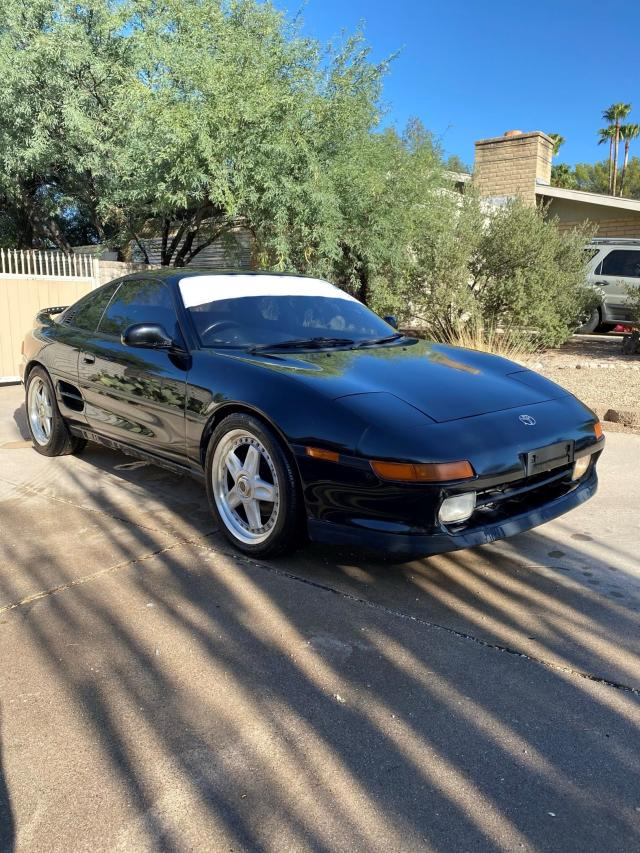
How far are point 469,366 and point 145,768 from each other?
281cm

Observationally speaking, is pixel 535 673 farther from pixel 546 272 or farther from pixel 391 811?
pixel 546 272

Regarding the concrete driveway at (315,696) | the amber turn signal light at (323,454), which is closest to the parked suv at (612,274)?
the concrete driveway at (315,696)

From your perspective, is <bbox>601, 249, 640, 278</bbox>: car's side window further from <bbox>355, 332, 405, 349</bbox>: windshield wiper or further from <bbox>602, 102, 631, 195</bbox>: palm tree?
<bbox>602, 102, 631, 195</bbox>: palm tree

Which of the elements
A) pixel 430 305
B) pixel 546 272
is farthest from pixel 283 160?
pixel 546 272

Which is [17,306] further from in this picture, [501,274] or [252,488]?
[252,488]

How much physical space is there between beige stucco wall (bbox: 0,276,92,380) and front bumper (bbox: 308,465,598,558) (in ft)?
26.5

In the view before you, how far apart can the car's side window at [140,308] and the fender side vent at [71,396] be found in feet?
1.73

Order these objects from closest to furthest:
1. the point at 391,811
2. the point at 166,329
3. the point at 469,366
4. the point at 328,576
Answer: the point at 391,811, the point at 328,576, the point at 469,366, the point at 166,329

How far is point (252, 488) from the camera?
364 cm

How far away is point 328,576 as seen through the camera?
354cm

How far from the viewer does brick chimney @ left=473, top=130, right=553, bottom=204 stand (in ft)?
59.9

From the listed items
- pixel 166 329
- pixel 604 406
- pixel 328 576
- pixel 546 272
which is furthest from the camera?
pixel 546 272

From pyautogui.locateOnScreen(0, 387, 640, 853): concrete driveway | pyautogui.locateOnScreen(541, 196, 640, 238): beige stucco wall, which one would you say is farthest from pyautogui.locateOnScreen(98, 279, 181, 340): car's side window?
pyautogui.locateOnScreen(541, 196, 640, 238): beige stucco wall

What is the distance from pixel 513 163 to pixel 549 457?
56.6ft
